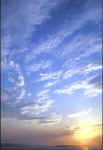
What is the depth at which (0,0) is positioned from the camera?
3262cm

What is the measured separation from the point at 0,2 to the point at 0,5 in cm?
60

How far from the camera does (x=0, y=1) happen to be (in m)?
32.7

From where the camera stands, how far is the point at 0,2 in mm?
32719

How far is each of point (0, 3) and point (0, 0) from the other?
1.99ft

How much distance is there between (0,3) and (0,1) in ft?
1.32

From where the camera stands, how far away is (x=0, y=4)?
108 feet

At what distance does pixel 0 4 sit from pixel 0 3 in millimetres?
202

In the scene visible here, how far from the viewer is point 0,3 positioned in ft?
108

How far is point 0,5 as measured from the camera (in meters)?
32.9

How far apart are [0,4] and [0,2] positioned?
403 millimetres

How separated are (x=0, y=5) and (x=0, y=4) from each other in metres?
0.20

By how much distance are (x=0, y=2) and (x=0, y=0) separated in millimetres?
405
